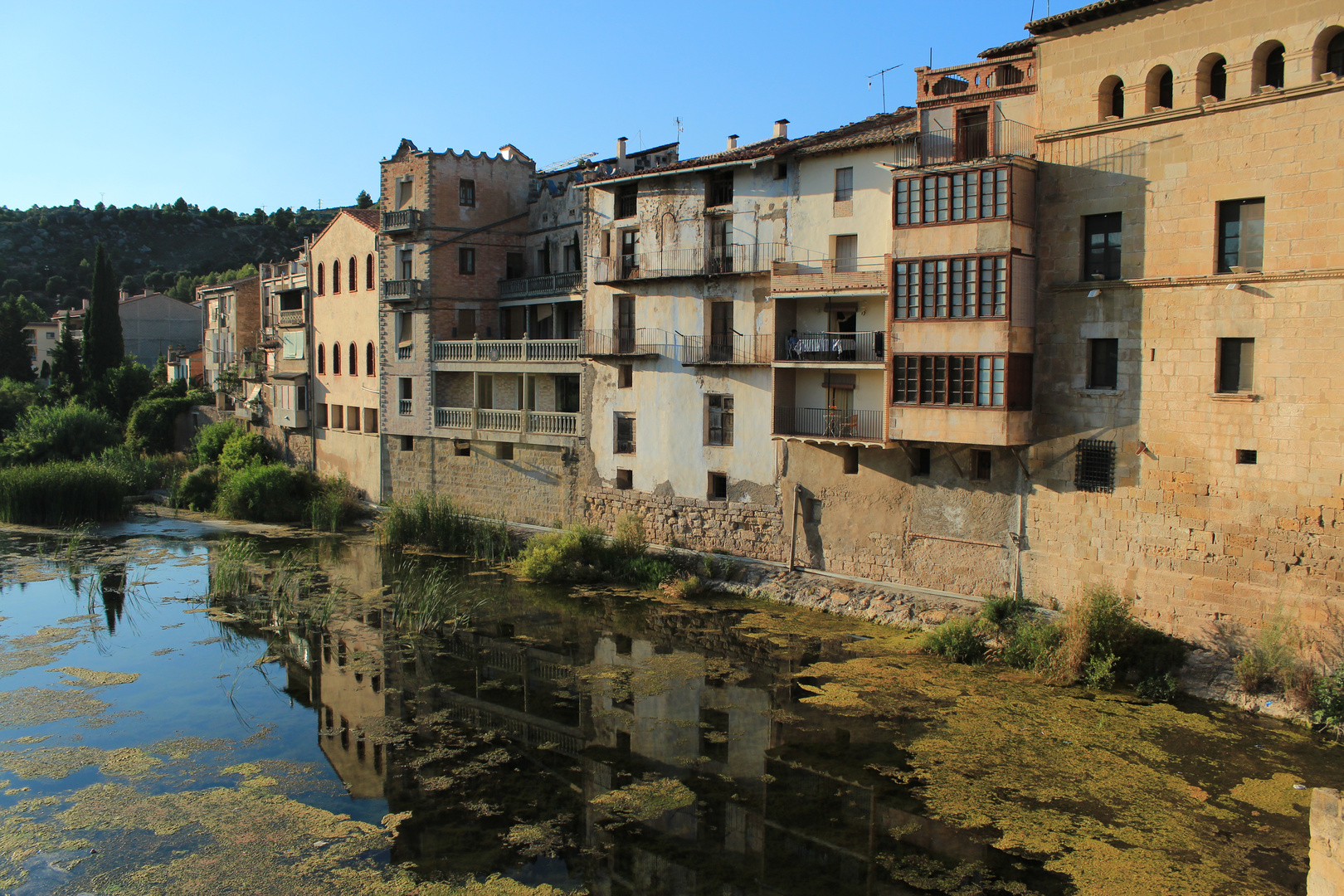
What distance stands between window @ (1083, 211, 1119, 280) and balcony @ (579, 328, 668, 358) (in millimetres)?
12755

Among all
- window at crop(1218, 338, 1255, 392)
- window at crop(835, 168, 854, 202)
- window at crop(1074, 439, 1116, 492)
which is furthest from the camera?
window at crop(835, 168, 854, 202)

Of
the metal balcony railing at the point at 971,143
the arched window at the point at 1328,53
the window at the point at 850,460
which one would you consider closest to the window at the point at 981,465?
the window at the point at 850,460

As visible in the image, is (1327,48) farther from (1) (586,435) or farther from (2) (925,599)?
(1) (586,435)

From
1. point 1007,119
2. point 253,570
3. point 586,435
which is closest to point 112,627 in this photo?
point 253,570

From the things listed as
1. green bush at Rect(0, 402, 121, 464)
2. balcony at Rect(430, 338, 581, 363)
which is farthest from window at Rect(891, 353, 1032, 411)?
green bush at Rect(0, 402, 121, 464)

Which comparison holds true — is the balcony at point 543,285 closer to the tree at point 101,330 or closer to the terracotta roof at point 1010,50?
the terracotta roof at point 1010,50

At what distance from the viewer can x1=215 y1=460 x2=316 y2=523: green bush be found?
39.8 metres

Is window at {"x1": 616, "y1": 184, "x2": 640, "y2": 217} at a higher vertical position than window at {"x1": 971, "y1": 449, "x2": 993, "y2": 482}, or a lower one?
higher

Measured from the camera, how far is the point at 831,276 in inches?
1030

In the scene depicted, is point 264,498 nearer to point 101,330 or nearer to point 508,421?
point 508,421

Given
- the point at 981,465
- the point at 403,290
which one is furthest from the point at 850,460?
the point at 403,290

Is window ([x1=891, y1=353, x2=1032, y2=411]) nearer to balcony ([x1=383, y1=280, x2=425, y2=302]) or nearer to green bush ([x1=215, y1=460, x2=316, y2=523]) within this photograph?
balcony ([x1=383, y1=280, x2=425, y2=302])

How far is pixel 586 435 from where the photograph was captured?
32594 mm

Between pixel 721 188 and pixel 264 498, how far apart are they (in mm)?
23164
